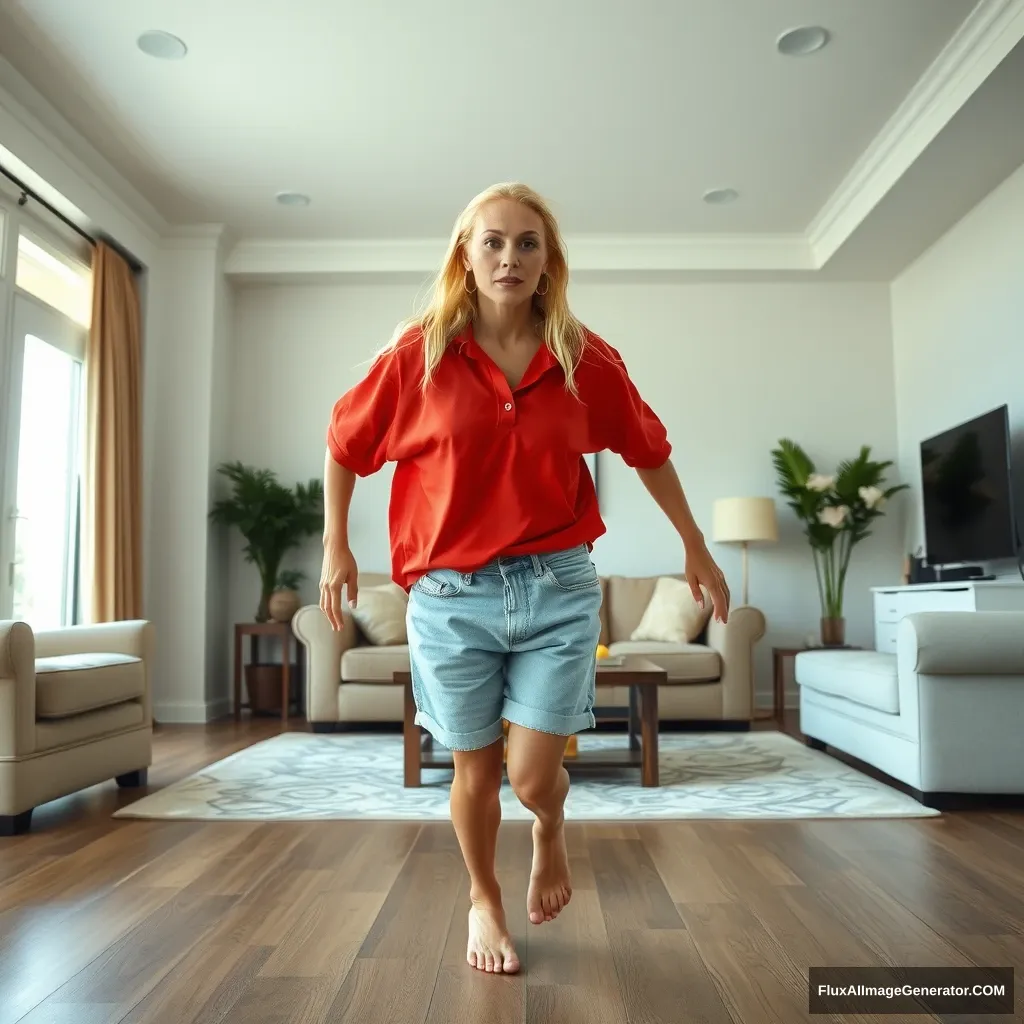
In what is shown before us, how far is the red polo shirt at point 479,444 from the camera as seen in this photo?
1.49 m

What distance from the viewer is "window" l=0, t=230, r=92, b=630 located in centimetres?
424

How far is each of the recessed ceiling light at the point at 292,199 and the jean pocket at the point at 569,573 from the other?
418 centimetres

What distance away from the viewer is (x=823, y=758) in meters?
3.83

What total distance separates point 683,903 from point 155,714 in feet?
13.4

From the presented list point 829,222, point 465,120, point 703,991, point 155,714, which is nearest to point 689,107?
point 465,120

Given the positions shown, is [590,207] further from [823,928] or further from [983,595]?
[823,928]

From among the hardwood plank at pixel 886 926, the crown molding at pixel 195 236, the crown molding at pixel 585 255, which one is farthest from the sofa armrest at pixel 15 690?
the crown molding at pixel 585 255

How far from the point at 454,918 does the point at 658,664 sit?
9.32 feet

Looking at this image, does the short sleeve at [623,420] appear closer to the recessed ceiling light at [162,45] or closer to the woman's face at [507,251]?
the woman's face at [507,251]

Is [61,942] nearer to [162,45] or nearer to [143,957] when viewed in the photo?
[143,957]

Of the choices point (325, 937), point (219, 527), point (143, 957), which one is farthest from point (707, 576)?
point (219, 527)

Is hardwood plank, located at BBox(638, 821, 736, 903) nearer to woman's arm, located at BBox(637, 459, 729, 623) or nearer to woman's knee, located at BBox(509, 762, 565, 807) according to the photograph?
woman's knee, located at BBox(509, 762, 565, 807)

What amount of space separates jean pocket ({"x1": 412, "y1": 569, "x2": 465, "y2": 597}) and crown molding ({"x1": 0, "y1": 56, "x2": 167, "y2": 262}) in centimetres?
341

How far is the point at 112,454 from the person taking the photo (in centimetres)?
479
